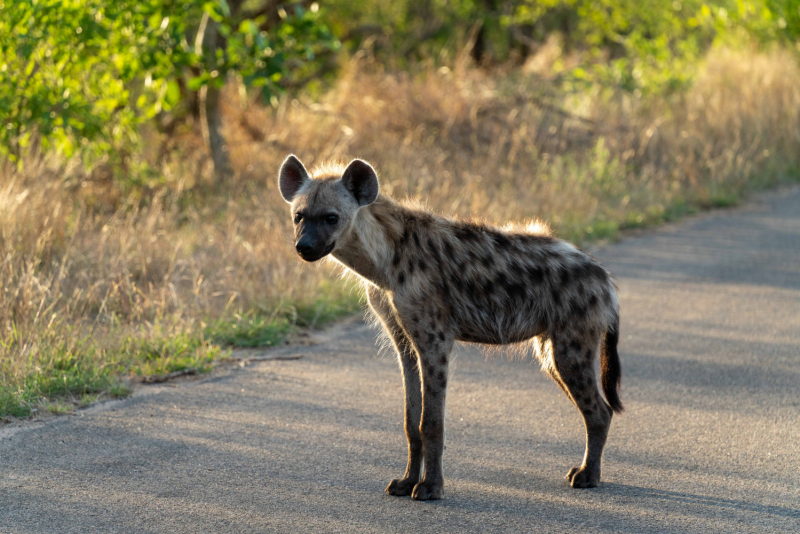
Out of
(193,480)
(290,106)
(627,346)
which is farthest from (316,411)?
(290,106)

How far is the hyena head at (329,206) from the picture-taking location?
11.0ft

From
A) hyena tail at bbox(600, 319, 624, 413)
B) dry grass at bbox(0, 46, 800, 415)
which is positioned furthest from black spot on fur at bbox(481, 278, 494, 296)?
dry grass at bbox(0, 46, 800, 415)

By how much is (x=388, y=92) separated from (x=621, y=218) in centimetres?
352

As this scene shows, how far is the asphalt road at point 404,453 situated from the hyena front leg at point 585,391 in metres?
0.09

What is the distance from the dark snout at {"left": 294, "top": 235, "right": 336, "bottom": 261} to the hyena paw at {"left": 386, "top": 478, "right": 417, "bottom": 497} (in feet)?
3.09

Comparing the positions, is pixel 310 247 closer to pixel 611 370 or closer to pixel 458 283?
pixel 458 283

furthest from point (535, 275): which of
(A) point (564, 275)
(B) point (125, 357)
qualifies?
(B) point (125, 357)

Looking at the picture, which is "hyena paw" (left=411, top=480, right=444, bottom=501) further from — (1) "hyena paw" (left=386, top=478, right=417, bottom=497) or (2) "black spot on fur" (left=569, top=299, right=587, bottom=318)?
(2) "black spot on fur" (left=569, top=299, right=587, bottom=318)

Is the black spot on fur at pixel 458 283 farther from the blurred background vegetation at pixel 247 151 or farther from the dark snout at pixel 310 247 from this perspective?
the blurred background vegetation at pixel 247 151

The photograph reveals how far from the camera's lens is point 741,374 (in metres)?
4.95

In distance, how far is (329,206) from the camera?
3.39 metres

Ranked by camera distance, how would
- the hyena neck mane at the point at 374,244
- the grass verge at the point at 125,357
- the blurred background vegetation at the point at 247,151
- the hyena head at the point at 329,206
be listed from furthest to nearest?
the blurred background vegetation at the point at 247,151
the grass verge at the point at 125,357
the hyena neck mane at the point at 374,244
the hyena head at the point at 329,206

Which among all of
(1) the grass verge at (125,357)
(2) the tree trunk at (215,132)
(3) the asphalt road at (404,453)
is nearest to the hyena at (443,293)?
(3) the asphalt road at (404,453)

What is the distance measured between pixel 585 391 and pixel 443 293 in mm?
703
